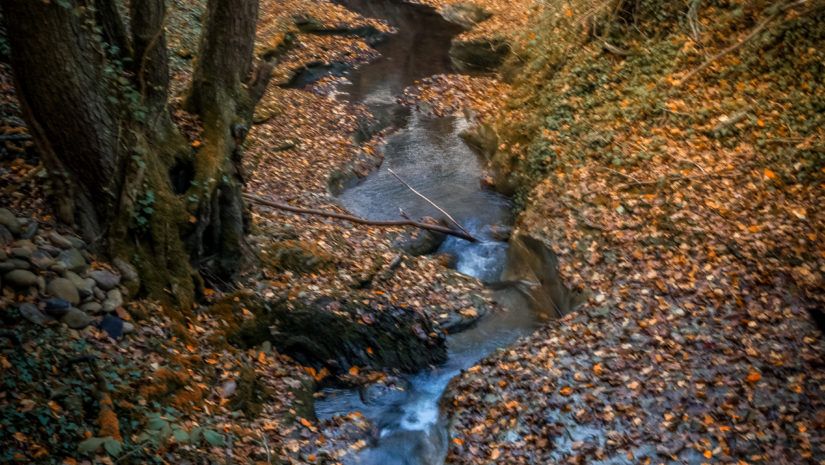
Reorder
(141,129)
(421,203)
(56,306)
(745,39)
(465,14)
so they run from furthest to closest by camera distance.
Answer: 1. (465,14)
2. (421,203)
3. (745,39)
4. (141,129)
5. (56,306)

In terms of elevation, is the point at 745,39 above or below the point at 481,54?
above

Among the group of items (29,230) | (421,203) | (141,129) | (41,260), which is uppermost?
(141,129)

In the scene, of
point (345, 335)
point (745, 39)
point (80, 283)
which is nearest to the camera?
point (80, 283)

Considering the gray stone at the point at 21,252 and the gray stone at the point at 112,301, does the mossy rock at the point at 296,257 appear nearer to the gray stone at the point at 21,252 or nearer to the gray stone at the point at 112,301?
the gray stone at the point at 112,301

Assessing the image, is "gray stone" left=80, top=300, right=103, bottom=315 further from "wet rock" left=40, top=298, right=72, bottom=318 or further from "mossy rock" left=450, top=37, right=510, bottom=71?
"mossy rock" left=450, top=37, right=510, bottom=71

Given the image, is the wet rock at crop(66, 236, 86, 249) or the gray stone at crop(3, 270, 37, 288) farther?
the wet rock at crop(66, 236, 86, 249)

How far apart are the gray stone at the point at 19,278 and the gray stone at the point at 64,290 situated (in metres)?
0.15

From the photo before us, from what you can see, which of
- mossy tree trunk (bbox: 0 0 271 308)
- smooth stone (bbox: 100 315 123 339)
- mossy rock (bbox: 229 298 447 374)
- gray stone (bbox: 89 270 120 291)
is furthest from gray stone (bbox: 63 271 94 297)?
mossy rock (bbox: 229 298 447 374)

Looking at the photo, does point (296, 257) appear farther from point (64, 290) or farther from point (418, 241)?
point (64, 290)

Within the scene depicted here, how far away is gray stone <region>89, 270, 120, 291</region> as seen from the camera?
549 centimetres

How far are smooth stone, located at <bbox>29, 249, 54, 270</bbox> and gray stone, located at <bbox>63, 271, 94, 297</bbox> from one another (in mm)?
173

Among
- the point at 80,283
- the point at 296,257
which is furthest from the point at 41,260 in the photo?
the point at 296,257

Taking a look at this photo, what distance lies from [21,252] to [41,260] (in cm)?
17

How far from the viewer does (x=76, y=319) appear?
4988mm
